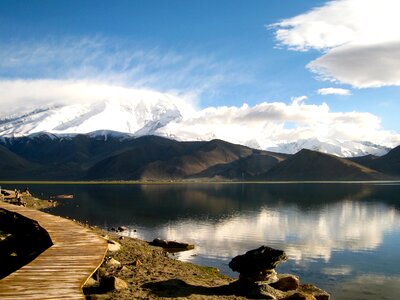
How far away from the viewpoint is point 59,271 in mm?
23062

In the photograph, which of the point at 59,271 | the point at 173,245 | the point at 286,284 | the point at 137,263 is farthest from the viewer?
the point at 173,245

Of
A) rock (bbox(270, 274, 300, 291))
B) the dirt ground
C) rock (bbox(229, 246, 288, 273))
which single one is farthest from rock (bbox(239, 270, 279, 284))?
the dirt ground

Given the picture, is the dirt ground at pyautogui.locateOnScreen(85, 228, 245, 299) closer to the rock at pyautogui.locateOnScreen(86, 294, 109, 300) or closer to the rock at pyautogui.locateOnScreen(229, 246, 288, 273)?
the rock at pyautogui.locateOnScreen(86, 294, 109, 300)

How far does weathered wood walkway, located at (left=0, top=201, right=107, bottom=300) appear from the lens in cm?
1936

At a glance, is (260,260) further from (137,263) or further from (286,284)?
(137,263)

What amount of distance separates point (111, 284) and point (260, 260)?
1055 centimetres

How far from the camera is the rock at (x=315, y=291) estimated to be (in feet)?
108

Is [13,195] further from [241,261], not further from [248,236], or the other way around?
[241,261]

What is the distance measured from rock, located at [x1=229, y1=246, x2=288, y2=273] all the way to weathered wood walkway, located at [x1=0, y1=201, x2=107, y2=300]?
9454 mm

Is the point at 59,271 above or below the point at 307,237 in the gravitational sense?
above

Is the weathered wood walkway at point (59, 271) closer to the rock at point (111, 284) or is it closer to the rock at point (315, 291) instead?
the rock at point (111, 284)

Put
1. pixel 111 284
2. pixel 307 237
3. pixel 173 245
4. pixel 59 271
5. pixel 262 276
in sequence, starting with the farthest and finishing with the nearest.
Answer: pixel 307 237
pixel 173 245
pixel 262 276
pixel 111 284
pixel 59 271

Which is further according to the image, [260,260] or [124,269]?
[124,269]

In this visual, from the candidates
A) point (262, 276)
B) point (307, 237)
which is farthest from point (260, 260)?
point (307, 237)
